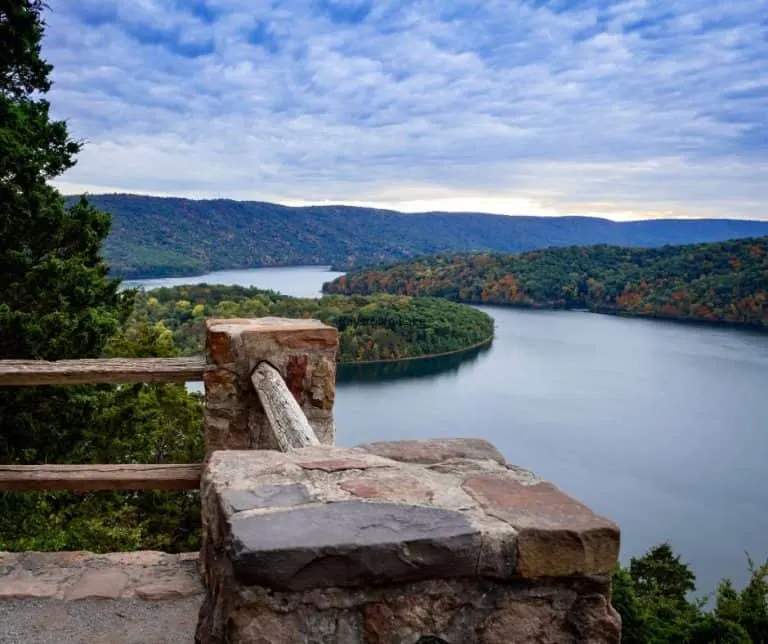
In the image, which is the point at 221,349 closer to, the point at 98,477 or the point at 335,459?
the point at 98,477

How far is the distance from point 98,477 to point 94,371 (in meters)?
0.42

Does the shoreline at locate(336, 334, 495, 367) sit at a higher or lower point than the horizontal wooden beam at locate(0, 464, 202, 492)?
lower

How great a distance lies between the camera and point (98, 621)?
6.77 ft

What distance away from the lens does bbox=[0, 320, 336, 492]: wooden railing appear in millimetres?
2299

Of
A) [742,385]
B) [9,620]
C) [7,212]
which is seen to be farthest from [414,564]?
[742,385]

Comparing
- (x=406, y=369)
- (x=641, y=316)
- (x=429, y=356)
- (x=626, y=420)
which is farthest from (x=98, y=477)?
(x=641, y=316)

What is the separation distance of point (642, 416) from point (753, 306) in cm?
3030

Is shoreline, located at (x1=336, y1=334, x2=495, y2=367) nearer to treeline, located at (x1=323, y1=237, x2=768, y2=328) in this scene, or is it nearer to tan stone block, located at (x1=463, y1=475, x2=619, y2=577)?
treeline, located at (x1=323, y1=237, x2=768, y2=328)

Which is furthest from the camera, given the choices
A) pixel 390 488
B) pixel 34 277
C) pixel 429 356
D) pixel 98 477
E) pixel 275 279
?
pixel 275 279

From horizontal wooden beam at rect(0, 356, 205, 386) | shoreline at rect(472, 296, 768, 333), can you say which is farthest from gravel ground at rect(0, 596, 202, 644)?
shoreline at rect(472, 296, 768, 333)

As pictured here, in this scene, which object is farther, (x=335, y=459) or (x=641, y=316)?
(x=641, y=316)

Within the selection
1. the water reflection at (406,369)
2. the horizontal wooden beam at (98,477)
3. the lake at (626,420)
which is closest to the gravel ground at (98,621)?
the horizontal wooden beam at (98,477)

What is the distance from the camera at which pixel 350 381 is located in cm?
3644

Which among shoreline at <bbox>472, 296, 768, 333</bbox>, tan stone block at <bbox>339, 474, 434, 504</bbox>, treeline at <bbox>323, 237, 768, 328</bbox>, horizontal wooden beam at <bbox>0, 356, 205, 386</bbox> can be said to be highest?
tan stone block at <bbox>339, 474, 434, 504</bbox>
